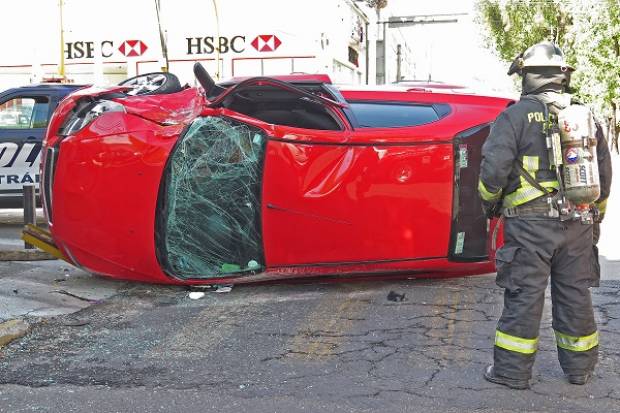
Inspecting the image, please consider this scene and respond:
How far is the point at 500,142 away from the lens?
3.85 metres

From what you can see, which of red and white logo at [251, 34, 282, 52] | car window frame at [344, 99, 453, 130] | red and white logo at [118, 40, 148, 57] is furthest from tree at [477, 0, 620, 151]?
car window frame at [344, 99, 453, 130]

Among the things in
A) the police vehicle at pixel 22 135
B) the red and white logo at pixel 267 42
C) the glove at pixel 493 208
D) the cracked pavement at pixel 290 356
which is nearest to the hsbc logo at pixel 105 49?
the red and white logo at pixel 267 42

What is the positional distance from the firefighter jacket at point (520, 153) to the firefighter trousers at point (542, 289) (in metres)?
0.17

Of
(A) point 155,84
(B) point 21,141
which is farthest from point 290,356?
(B) point 21,141

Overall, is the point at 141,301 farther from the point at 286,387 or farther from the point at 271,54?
the point at 271,54

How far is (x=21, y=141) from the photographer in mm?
9938

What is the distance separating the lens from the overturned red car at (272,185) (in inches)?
226

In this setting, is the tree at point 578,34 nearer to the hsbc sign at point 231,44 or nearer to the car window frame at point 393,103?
the hsbc sign at point 231,44

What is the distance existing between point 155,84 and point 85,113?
72 centimetres

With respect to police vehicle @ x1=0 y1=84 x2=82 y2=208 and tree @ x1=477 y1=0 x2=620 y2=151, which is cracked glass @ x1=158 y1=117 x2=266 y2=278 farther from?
tree @ x1=477 y1=0 x2=620 y2=151

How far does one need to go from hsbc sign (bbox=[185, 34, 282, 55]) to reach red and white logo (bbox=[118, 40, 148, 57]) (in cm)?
237

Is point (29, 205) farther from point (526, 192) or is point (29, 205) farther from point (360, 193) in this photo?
point (526, 192)

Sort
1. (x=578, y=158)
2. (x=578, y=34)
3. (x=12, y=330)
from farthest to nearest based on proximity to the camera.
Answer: (x=578, y=34), (x=12, y=330), (x=578, y=158)

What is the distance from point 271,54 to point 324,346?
110ft
